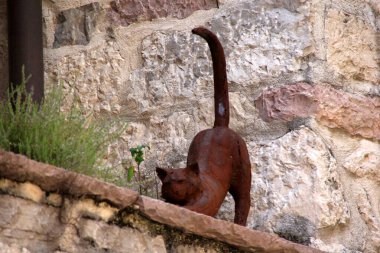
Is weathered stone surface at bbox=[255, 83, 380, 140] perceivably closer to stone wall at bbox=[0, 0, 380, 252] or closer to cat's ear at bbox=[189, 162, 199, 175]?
stone wall at bbox=[0, 0, 380, 252]

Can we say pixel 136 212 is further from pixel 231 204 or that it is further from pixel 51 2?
pixel 51 2

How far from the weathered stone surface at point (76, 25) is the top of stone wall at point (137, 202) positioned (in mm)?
1120

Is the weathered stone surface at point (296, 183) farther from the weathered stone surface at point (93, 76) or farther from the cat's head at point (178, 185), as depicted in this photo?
the weathered stone surface at point (93, 76)

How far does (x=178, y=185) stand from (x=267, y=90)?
1.93 feet

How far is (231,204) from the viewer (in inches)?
115

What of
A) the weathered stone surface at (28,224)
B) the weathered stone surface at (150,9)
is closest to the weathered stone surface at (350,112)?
the weathered stone surface at (150,9)

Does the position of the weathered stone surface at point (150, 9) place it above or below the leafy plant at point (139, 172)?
above

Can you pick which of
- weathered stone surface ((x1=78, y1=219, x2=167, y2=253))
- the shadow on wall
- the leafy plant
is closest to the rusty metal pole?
the shadow on wall

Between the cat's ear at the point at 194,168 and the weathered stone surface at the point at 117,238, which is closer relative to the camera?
the weathered stone surface at the point at 117,238

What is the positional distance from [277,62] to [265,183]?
0.36m

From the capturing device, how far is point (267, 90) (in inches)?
118

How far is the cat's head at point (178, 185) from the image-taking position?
252cm

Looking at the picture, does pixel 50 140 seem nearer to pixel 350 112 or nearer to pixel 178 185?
pixel 178 185

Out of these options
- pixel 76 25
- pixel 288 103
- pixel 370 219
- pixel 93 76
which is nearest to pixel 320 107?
pixel 288 103
